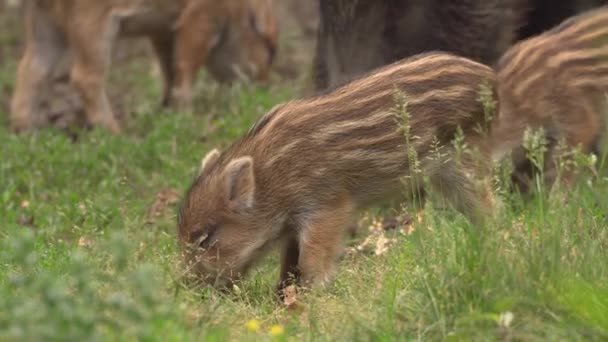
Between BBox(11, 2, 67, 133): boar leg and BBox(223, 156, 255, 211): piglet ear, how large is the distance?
16.8 feet

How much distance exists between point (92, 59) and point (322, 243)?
497 centimetres

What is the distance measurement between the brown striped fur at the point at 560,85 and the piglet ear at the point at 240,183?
1819 millimetres

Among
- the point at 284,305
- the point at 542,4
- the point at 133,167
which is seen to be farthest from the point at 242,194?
the point at 542,4

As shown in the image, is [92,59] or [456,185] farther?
[92,59]

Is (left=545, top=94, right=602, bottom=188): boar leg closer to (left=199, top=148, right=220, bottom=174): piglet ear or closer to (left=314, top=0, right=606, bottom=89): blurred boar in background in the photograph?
(left=314, top=0, right=606, bottom=89): blurred boar in background

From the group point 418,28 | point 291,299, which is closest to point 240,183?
point 291,299

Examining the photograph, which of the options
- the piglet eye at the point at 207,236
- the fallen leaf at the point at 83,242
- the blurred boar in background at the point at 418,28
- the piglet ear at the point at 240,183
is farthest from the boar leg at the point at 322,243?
the blurred boar in background at the point at 418,28

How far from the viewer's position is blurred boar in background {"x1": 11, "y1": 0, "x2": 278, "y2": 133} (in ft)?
33.8

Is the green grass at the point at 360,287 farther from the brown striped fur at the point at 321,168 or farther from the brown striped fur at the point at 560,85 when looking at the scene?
the brown striped fur at the point at 560,85

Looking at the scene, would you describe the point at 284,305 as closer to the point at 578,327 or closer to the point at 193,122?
the point at 578,327

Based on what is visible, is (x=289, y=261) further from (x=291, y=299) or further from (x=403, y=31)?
(x=403, y=31)

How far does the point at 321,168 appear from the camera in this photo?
5875mm

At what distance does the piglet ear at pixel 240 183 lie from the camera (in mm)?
5801

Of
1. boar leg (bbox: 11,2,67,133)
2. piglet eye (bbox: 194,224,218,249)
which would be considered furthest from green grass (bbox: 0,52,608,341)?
boar leg (bbox: 11,2,67,133)
